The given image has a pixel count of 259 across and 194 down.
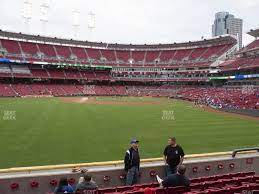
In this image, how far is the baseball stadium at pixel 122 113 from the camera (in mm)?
9938

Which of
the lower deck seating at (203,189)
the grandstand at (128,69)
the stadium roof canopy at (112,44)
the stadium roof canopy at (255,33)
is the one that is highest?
the stadium roof canopy at (112,44)

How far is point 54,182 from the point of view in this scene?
930cm

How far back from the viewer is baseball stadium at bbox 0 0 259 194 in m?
9.94

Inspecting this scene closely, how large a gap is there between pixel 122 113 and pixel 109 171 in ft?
91.2

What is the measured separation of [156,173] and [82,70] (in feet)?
311

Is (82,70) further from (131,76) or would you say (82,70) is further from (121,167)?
(121,167)

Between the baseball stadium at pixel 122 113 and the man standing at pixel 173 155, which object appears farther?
the man standing at pixel 173 155

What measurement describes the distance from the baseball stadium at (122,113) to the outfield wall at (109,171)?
0.10ft

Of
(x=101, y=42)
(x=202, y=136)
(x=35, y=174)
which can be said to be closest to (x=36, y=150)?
(x=35, y=174)

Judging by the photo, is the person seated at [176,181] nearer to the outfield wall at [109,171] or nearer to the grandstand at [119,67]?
the outfield wall at [109,171]

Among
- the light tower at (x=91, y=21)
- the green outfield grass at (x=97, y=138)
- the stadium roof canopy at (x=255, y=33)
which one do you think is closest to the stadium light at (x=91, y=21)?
the light tower at (x=91, y=21)

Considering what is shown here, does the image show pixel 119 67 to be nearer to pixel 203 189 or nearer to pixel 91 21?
pixel 91 21

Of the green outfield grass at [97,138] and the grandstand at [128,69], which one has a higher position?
the grandstand at [128,69]

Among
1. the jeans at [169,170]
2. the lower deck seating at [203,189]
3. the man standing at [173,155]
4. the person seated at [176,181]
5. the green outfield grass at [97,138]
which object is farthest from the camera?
the green outfield grass at [97,138]
